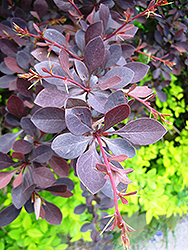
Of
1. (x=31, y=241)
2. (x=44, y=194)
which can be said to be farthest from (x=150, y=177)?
(x=31, y=241)

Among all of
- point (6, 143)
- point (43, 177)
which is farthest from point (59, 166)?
Answer: point (6, 143)

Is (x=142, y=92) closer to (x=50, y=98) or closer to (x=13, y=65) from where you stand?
(x=50, y=98)

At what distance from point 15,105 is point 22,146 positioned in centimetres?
13

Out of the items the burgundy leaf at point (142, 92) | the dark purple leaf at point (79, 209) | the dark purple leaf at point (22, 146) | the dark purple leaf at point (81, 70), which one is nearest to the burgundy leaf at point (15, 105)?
the dark purple leaf at point (22, 146)

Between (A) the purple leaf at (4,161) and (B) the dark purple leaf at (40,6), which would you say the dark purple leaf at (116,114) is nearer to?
(A) the purple leaf at (4,161)

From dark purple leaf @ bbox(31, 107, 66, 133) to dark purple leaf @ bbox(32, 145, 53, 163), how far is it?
0.11 meters

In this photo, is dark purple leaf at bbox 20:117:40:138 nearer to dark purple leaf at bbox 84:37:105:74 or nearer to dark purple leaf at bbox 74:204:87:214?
dark purple leaf at bbox 84:37:105:74

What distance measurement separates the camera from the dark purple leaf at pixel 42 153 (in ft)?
1.66

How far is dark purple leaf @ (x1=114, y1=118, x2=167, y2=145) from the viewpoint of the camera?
1.26 feet

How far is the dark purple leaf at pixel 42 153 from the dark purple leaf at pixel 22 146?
0.03 metres

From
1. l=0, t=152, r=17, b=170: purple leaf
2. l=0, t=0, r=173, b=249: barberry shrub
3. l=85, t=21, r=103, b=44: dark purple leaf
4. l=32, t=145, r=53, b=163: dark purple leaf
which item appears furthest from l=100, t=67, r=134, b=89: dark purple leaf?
l=0, t=152, r=17, b=170: purple leaf

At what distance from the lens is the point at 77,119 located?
0.36 meters

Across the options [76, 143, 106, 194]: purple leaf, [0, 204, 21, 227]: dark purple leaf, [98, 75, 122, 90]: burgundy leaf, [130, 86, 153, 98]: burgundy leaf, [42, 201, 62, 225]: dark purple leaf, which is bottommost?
[42, 201, 62, 225]: dark purple leaf

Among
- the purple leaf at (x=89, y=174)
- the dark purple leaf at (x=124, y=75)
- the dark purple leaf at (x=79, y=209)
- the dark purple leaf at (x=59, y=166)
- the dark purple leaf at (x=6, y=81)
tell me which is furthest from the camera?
the dark purple leaf at (x=79, y=209)
